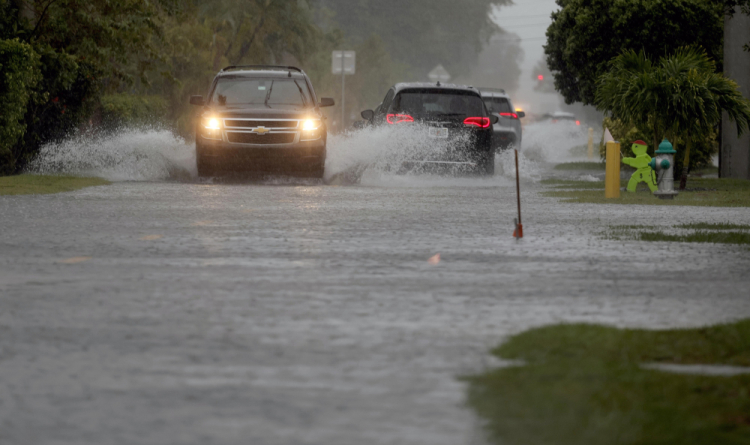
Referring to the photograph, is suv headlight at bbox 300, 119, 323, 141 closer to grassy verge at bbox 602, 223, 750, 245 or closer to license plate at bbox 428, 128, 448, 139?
license plate at bbox 428, 128, 448, 139

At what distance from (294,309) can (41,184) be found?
1328 centimetres

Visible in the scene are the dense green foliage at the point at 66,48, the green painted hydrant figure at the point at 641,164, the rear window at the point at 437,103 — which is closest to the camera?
the green painted hydrant figure at the point at 641,164

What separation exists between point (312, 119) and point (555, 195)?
14.9ft

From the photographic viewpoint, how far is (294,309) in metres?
7.73

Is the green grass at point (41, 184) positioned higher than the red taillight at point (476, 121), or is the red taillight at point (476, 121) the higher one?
the red taillight at point (476, 121)

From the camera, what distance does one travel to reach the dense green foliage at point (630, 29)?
2678 centimetres

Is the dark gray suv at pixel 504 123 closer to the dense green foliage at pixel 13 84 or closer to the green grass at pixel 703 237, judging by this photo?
the dense green foliage at pixel 13 84

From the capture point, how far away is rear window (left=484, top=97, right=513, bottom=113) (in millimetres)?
29916

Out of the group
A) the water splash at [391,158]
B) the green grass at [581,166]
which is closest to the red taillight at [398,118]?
the water splash at [391,158]

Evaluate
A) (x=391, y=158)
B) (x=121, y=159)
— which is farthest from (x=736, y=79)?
(x=121, y=159)

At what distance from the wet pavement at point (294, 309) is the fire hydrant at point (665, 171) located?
3257mm

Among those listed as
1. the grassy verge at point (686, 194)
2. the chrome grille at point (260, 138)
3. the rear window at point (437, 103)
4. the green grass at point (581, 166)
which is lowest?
the grassy verge at point (686, 194)

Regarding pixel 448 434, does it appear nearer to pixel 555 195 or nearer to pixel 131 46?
pixel 555 195

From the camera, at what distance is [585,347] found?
643cm
